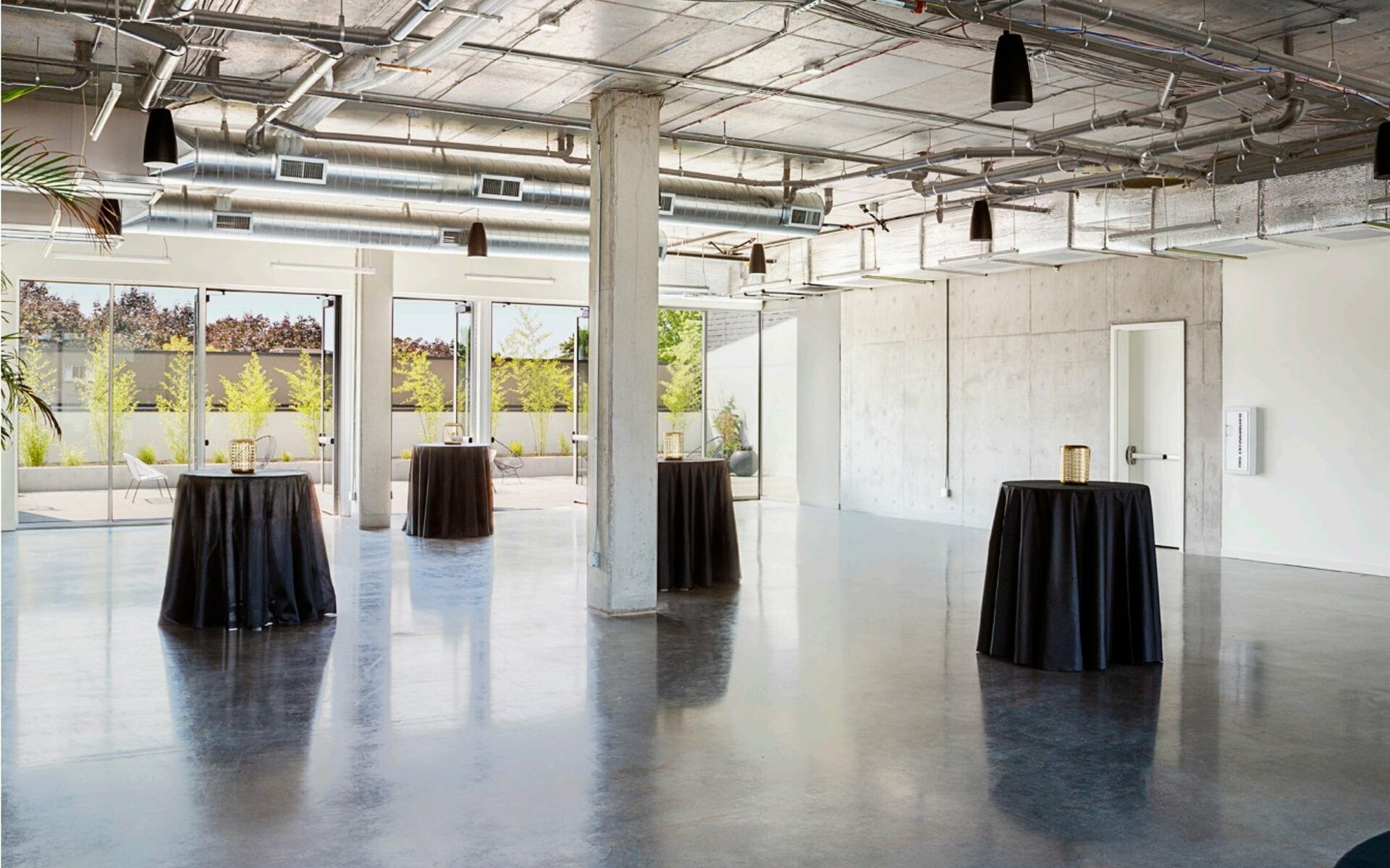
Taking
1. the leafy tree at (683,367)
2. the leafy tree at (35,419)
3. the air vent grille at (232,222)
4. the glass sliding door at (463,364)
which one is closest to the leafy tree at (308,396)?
the glass sliding door at (463,364)

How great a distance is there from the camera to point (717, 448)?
1789 cm

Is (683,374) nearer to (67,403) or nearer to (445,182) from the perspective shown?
(67,403)

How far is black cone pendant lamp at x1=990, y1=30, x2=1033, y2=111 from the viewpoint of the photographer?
16.0 feet

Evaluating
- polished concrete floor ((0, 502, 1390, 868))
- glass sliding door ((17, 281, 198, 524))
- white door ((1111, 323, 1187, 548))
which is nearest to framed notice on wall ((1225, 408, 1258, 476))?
white door ((1111, 323, 1187, 548))

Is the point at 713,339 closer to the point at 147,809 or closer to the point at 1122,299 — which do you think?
the point at 1122,299

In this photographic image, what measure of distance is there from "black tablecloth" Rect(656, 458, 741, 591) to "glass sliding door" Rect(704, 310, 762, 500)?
8.22 meters

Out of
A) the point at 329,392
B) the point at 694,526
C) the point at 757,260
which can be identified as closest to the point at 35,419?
the point at 329,392

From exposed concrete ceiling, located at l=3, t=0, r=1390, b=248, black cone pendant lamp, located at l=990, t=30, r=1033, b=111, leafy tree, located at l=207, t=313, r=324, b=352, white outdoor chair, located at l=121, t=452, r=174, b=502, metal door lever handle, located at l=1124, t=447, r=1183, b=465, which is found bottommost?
white outdoor chair, located at l=121, t=452, r=174, b=502

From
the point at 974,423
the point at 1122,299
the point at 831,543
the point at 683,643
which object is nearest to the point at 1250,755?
the point at 683,643

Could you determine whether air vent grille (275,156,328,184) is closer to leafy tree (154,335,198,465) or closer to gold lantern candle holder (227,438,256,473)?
gold lantern candle holder (227,438,256,473)

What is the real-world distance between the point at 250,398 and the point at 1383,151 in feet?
45.4

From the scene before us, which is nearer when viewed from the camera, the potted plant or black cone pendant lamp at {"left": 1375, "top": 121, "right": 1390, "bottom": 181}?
black cone pendant lamp at {"left": 1375, "top": 121, "right": 1390, "bottom": 181}

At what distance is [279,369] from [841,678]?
39.4 ft

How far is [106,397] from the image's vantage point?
13.8m
